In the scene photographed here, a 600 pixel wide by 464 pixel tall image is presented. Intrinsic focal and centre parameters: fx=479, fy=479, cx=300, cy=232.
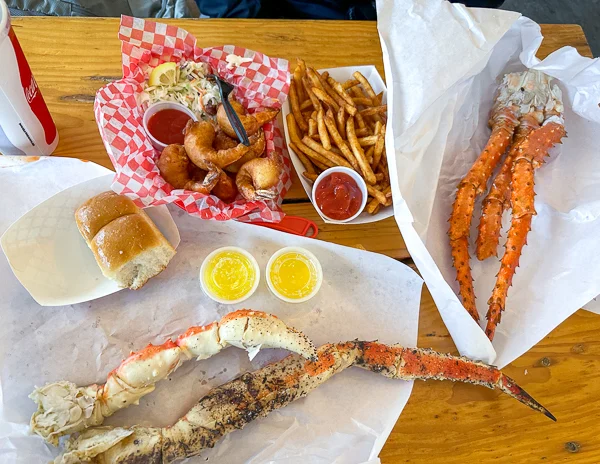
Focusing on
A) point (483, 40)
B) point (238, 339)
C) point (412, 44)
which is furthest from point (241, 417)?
point (483, 40)

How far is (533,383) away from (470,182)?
2.58ft

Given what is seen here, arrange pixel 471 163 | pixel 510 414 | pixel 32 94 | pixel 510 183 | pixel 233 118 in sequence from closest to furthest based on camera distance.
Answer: pixel 32 94 < pixel 510 414 < pixel 233 118 < pixel 510 183 < pixel 471 163

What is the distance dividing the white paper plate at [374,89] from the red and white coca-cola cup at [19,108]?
2.90 feet

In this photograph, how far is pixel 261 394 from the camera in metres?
1.55

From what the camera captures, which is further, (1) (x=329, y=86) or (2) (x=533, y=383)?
(1) (x=329, y=86)

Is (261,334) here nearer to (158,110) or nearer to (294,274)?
(294,274)

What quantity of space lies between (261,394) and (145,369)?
375 mm

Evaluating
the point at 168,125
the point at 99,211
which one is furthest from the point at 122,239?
the point at 168,125

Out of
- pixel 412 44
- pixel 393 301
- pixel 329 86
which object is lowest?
pixel 393 301

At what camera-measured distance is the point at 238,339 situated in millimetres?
1554

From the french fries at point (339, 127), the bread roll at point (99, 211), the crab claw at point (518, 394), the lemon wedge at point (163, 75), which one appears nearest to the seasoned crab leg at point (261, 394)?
the crab claw at point (518, 394)

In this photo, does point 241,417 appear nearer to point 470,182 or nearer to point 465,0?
point 470,182

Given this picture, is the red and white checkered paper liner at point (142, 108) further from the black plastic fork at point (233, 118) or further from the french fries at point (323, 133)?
the french fries at point (323, 133)

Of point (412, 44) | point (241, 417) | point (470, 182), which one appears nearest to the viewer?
point (241, 417)
